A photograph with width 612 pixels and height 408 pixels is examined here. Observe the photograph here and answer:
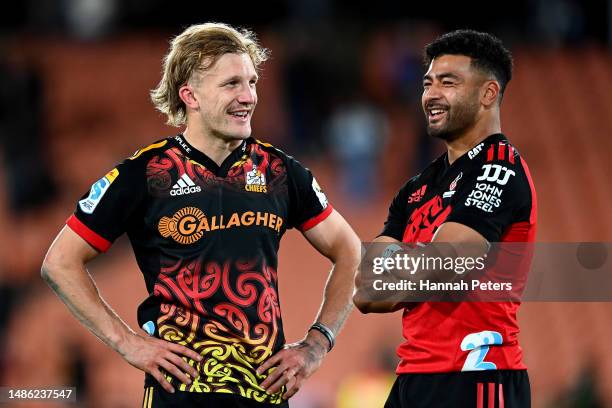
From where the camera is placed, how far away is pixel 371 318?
49.6 feet

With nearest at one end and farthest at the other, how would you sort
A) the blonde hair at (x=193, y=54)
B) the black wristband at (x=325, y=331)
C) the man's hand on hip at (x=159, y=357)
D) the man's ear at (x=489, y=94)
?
the man's hand on hip at (x=159, y=357), the man's ear at (x=489, y=94), the blonde hair at (x=193, y=54), the black wristband at (x=325, y=331)

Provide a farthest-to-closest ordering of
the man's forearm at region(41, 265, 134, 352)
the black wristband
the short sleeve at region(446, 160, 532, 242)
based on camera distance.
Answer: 1. the black wristband
2. the man's forearm at region(41, 265, 134, 352)
3. the short sleeve at region(446, 160, 532, 242)

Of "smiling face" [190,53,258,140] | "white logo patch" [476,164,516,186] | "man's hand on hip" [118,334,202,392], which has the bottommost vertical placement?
"man's hand on hip" [118,334,202,392]

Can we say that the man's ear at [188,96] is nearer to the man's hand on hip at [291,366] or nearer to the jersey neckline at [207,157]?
the jersey neckline at [207,157]

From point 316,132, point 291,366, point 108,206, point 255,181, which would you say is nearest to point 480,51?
point 255,181

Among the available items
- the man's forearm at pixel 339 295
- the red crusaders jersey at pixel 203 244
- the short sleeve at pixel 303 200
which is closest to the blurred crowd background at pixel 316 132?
the man's forearm at pixel 339 295

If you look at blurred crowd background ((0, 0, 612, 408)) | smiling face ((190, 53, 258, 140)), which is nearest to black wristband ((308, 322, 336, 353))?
smiling face ((190, 53, 258, 140))

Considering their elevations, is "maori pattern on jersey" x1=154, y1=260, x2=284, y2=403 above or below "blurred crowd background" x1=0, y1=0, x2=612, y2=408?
below

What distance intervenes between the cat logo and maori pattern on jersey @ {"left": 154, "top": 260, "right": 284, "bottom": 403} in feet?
1.22

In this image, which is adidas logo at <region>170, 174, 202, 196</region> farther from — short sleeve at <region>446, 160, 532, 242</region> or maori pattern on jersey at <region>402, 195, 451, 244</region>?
short sleeve at <region>446, 160, 532, 242</region>

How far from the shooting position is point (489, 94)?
16.6 feet

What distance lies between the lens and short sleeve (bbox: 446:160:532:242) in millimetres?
4703

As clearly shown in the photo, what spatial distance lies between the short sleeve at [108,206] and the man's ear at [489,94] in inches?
62.9

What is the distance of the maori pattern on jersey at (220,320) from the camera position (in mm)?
4859
